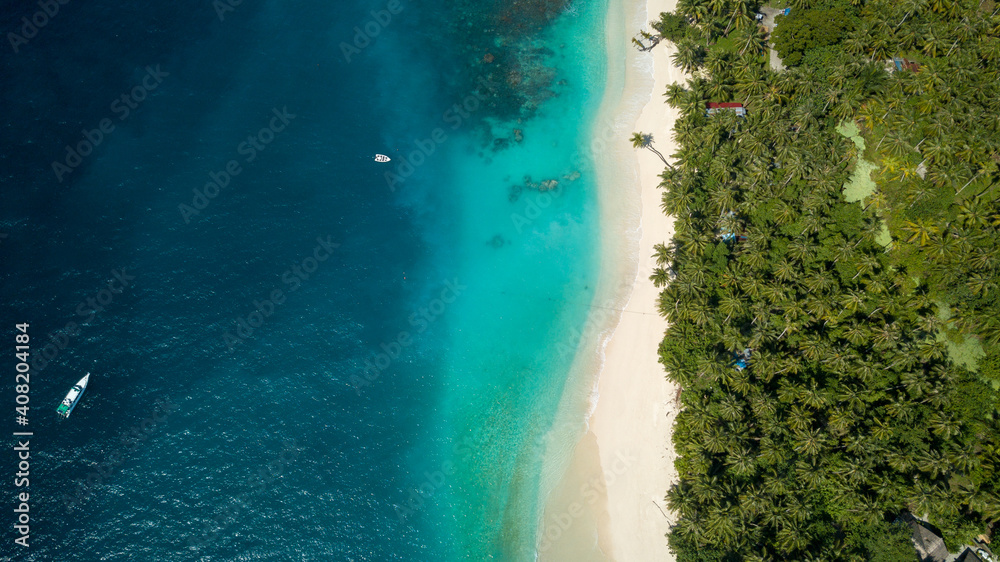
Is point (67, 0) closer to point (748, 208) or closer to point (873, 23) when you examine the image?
point (748, 208)

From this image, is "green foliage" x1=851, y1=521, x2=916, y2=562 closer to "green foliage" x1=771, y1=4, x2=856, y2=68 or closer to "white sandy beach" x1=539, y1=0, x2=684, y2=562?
"white sandy beach" x1=539, y1=0, x2=684, y2=562

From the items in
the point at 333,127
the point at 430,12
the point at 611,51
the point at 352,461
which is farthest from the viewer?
the point at 430,12

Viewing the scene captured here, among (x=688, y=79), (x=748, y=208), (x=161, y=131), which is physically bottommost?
(x=748, y=208)

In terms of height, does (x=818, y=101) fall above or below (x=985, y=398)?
above

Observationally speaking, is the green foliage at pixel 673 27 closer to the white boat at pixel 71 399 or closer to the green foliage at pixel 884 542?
the green foliage at pixel 884 542

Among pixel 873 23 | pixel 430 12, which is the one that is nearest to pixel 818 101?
pixel 873 23

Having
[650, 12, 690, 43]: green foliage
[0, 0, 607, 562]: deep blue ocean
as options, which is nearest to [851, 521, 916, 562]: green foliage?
[0, 0, 607, 562]: deep blue ocean
